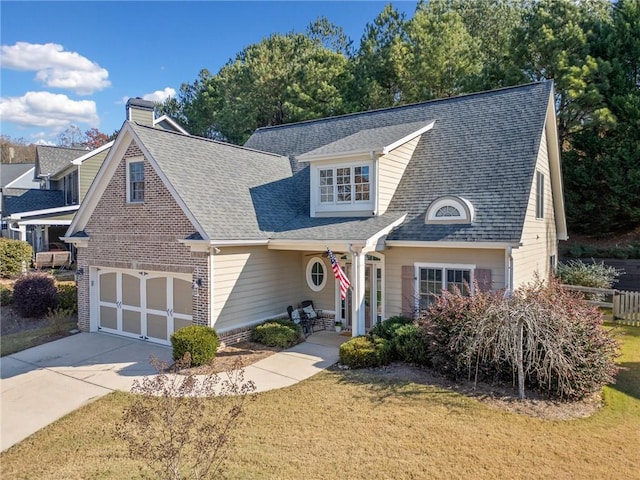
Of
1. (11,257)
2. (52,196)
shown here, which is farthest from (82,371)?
(52,196)

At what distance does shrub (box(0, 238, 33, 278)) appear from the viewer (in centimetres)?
2291

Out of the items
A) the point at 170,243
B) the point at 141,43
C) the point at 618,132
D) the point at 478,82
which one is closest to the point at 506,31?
the point at 478,82

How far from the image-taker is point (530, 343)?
820 centimetres

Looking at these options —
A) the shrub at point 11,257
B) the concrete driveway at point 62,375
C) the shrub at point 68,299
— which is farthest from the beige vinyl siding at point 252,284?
the shrub at point 11,257

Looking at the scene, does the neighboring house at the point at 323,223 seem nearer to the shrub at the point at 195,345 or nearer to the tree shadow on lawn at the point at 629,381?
the shrub at the point at 195,345

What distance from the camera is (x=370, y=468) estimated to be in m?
5.99

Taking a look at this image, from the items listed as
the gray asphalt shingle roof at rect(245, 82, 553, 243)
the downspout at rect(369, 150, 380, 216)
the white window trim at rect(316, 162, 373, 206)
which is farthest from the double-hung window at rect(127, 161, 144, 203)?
the downspout at rect(369, 150, 380, 216)

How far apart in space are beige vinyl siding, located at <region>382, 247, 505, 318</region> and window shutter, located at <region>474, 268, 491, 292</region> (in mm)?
78

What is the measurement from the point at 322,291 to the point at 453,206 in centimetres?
530

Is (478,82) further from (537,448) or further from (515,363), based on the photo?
(537,448)

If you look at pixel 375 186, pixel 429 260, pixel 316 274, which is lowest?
pixel 316 274

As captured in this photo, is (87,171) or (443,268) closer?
(443,268)

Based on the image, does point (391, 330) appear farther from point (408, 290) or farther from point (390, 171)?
point (390, 171)

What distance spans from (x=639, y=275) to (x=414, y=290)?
46.4 ft
